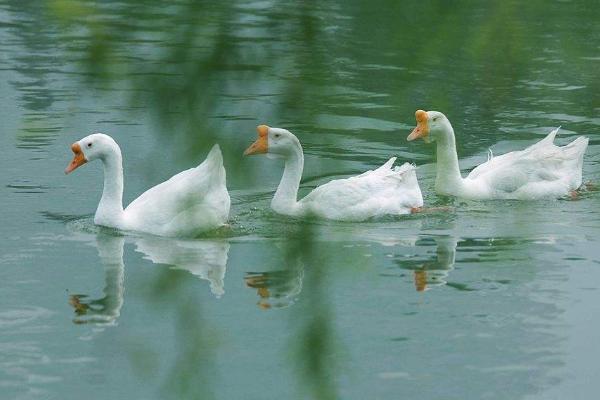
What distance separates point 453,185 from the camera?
13227 mm

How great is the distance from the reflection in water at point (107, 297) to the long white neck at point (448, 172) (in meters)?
3.35

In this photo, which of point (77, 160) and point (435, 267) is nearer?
point (435, 267)

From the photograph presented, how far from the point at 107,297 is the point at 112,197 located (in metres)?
2.58

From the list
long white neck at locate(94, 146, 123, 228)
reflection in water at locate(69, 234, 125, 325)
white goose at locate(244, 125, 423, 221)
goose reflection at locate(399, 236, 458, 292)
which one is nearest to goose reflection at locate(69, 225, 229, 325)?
reflection in water at locate(69, 234, 125, 325)

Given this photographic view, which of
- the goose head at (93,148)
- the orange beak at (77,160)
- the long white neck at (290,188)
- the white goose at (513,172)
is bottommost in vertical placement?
the white goose at (513,172)

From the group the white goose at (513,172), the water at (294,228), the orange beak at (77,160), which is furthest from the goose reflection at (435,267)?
the orange beak at (77,160)

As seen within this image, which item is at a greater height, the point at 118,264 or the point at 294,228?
the point at 294,228

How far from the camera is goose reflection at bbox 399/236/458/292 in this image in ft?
33.3

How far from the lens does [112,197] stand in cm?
1195

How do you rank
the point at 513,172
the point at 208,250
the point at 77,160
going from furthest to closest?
the point at 513,172 < the point at 77,160 < the point at 208,250

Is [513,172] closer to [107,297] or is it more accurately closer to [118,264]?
[118,264]

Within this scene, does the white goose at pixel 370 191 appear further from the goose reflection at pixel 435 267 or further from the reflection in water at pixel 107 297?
the reflection in water at pixel 107 297

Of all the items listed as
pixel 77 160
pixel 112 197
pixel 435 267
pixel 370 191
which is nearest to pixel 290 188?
pixel 370 191

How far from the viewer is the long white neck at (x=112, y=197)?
38.7 feet
